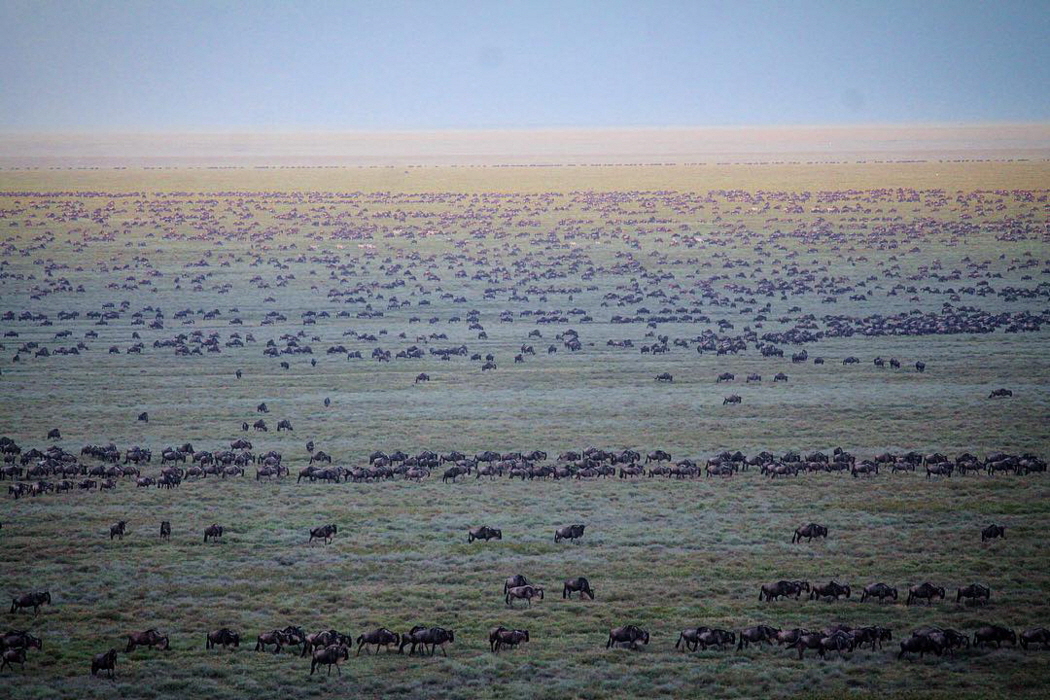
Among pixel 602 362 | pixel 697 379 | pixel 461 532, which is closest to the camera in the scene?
pixel 461 532

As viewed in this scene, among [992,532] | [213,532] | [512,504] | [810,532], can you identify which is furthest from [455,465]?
[992,532]

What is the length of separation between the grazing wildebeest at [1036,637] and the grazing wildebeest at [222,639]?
1195 centimetres

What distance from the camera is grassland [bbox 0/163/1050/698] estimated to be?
1562 cm

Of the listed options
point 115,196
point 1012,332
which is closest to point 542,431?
point 1012,332

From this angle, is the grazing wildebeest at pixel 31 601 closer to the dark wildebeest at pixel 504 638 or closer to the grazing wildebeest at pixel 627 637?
the dark wildebeest at pixel 504 638

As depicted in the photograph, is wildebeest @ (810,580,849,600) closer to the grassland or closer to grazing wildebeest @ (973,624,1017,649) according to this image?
the grassland

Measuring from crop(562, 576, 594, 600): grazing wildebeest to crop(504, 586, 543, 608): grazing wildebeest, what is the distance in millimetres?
463

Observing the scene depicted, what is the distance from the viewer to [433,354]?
1795 inches

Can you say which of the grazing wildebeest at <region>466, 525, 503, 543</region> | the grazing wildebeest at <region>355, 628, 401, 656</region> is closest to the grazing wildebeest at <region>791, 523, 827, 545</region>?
the grazing wildebeest at <region>466, 525, 503, 543</region>

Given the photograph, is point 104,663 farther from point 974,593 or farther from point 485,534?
point 974,593

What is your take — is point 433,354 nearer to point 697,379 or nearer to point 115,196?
point 697,379

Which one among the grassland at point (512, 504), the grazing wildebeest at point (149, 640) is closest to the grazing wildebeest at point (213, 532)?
the grassland at point (512, 504)

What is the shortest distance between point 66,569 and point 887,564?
→ 50.7ft

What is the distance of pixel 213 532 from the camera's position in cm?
2169
